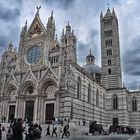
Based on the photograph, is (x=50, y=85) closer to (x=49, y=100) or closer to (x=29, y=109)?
(x=49, y=100)

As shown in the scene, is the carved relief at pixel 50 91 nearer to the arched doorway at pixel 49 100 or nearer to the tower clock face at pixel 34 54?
the arched doorway at pixel 49 100

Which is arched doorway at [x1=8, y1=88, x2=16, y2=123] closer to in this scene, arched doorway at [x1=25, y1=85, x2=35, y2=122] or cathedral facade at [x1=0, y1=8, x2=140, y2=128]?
cathedral facade at [x1=0, y1=8, x2=140, y2=128]

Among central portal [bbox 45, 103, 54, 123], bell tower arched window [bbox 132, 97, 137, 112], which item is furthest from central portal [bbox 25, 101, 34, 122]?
bell tower arched window [bbox 132, 97, 137, 112]

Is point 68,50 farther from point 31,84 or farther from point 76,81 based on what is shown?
point 31,84

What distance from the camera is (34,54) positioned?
3441cm

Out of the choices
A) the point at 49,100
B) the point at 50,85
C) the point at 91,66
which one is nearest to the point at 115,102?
the point at 91,66

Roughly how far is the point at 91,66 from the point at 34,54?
24325 mm

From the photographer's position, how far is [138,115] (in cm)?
4397

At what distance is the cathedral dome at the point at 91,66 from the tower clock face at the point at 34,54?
2142 centimetres

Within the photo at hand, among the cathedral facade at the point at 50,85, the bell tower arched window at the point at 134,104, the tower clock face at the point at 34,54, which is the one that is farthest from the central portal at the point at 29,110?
the bell tower arched window at the point at 134,104

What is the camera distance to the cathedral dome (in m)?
54.0


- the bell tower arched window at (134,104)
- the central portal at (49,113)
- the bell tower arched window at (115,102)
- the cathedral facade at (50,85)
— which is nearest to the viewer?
the cathedral facade at (50,85)

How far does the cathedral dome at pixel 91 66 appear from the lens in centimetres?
5396

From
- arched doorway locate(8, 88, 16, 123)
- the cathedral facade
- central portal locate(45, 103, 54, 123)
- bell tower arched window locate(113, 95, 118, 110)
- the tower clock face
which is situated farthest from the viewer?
bell tower arched window locate(113, 95, 118, 110)
